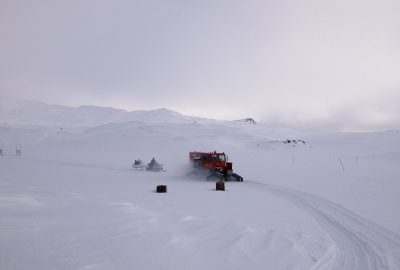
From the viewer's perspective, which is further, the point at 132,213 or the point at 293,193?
the point at 293,193

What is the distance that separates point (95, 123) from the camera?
11862 centimetres

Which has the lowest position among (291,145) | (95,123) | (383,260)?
(383,260)

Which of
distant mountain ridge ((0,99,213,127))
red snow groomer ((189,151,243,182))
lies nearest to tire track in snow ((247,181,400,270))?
red snow groomer ((189,151,243,182))

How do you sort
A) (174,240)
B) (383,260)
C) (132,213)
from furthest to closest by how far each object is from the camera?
1. (132,213)
2. (174,240)
3. (383,260)

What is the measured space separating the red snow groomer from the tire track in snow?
32.1 ft

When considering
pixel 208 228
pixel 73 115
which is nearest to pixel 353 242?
pixel 208 228

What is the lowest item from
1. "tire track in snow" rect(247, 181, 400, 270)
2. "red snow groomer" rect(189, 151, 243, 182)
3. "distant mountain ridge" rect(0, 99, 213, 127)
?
"tire track in snow" rect(247, 181, 400, 270)

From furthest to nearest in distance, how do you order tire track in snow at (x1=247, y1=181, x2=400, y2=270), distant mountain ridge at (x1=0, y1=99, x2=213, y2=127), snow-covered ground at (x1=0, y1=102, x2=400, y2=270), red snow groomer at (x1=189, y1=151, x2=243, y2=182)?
distant mountain ridge at (x1=0, y1=99, x2=213, y2=127), red snow groomer at (x1=189, y1=151, x2=243, y2=182), tire track in snow at (x1=247, y1=181, x2=400, y2=270), snow-covered ground at (x1=0, y1=102, x2=400, y2=270)

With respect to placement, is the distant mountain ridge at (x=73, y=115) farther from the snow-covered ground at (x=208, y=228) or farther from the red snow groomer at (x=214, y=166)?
the snow-covered ground at (x=208, y=228)

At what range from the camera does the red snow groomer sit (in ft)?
73.0

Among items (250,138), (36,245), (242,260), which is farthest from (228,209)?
(250,138)

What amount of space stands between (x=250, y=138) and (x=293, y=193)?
194 feet

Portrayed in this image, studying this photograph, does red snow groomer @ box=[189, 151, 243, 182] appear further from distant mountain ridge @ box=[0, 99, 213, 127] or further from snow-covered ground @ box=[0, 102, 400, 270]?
distant mountain ridge @ box=[0, 99, 213, 127]

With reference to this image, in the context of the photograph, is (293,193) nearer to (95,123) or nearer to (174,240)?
(174,240)
